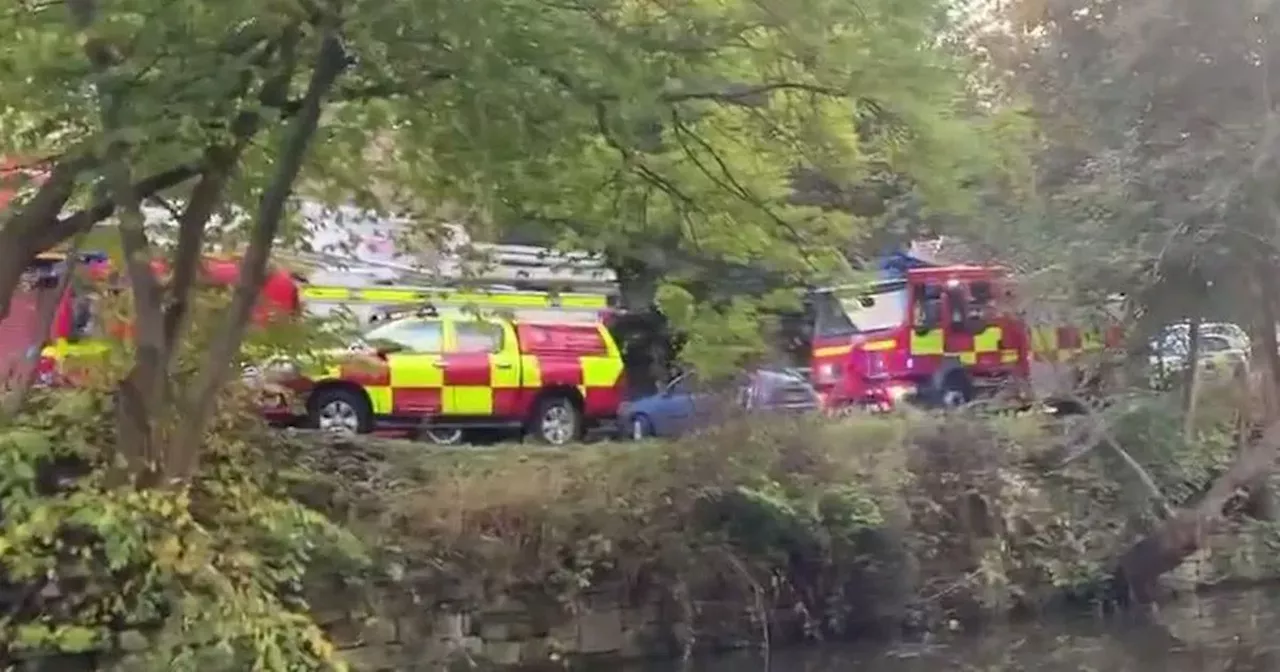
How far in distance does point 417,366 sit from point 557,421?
74.0 inches

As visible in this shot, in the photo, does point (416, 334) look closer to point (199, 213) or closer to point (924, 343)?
point (199, 213)

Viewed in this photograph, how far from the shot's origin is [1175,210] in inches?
535

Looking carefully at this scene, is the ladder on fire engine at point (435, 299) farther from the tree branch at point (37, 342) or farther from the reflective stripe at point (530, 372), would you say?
the tree branch at point (37, 342)

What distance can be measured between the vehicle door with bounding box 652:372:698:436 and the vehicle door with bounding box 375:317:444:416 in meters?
2.05

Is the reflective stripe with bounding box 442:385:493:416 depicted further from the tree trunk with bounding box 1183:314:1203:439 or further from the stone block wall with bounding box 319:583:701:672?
the tree trunk with bounding box 1183:314:1203:439

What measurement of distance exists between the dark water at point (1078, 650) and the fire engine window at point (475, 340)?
3.75 meters


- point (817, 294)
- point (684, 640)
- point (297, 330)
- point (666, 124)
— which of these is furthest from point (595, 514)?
point (666, 124)

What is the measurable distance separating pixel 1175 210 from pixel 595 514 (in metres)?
5.32

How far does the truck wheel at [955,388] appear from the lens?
786 inches

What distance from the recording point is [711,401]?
1335 cm

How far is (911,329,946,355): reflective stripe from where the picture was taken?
20.3 meters

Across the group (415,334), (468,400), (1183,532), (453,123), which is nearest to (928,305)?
(1183,532)

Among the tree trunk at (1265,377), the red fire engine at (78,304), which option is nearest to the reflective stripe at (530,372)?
the red fire engine at (78,304)

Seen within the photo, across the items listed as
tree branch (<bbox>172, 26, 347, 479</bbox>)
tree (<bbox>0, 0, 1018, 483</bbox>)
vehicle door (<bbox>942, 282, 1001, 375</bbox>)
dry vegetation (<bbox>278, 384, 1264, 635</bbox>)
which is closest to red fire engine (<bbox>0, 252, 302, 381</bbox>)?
tree (<bbox>0, 0, 1018, 483</bbox>)
